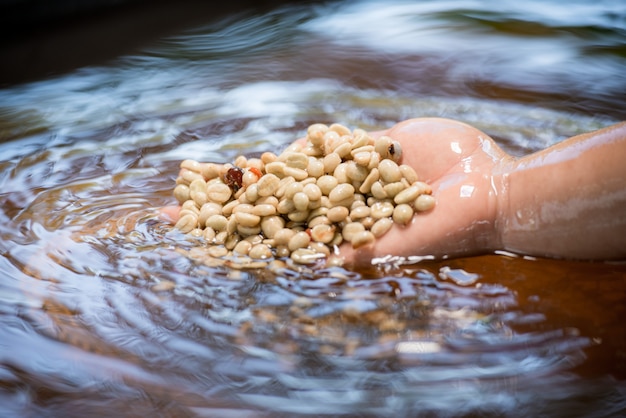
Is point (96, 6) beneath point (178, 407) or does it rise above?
above

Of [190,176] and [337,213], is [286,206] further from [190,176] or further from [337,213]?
[190,176]

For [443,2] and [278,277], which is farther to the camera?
[443,2]

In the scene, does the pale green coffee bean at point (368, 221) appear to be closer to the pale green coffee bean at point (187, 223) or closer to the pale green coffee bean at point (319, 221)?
the pale green coffee bean at point (319, 221)

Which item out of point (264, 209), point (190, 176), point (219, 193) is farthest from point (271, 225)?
point (190, 176)

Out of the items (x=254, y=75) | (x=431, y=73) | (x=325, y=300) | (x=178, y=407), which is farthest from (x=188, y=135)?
(x=178, y=407)

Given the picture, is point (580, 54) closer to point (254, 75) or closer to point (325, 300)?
point (254, 75)

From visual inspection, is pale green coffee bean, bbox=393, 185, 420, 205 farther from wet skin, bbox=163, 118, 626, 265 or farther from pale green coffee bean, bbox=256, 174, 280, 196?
pale green coffee bean, bbox=256, 174, 280, 196

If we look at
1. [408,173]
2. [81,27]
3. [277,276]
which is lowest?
[277,276]
